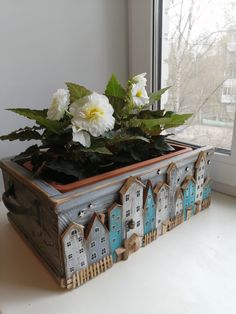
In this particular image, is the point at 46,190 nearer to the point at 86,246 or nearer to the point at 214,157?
the point at 86,246

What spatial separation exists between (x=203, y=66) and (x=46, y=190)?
0.63 metres

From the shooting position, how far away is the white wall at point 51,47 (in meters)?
0.76

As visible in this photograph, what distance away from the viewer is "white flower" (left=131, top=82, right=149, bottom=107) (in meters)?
0.61

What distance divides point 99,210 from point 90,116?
177mm

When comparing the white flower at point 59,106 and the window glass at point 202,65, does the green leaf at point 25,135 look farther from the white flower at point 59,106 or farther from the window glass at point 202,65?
the window glass at point 202,65

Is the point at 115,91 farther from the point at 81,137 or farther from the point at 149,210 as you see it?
the point at 149,210

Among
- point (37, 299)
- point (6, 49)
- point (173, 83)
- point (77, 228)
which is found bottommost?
point (37, 299)

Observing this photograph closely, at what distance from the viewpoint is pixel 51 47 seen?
831mm

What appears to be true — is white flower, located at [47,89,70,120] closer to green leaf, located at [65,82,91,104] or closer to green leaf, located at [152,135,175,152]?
green leaf, located at [65,82,91,104]

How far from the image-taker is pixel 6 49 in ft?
2.48

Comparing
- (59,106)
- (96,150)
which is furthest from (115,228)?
(59,106)

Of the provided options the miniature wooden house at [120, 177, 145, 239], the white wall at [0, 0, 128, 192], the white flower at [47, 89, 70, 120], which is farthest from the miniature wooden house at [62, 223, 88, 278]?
the white wall at [0, 0, 128, 192]

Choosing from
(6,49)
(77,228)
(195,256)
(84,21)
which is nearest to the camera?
(77,228)

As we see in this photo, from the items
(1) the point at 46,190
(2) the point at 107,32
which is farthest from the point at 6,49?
(1) the point at 46,190
